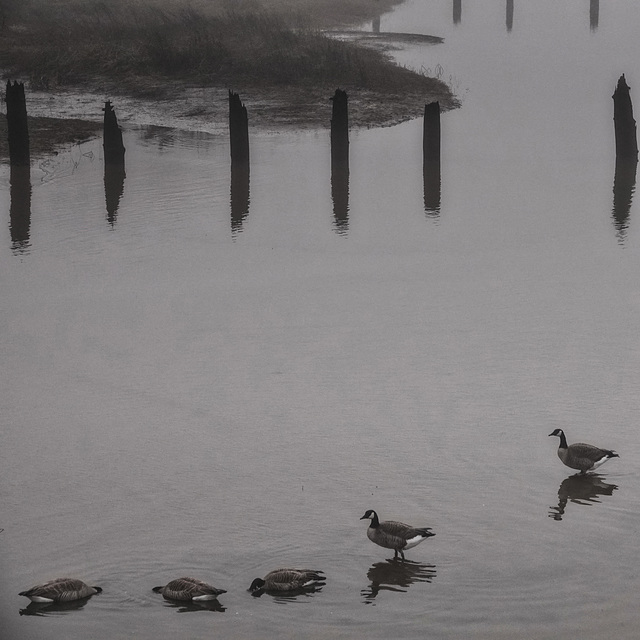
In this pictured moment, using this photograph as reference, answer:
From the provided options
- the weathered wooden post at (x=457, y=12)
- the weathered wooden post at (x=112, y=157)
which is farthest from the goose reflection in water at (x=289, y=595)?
the weathered wooden post at (x=457, y=12)

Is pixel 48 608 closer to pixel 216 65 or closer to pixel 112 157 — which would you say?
pixel 112 157

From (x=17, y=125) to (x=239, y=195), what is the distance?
559 cm

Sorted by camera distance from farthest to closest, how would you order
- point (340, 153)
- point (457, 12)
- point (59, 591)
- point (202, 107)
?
point (457, 12), point (202, 107), point (340, 153), point (59, 591)

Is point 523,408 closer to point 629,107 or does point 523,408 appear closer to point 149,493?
point 149,493

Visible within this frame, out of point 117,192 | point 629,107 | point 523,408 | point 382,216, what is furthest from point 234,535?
point 629,107

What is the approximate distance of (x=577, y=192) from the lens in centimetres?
2973

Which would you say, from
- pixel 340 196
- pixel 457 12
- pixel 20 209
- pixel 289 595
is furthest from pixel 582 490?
pixel 457 12

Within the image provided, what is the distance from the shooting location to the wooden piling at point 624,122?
29281 millimetres

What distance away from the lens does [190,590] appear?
10469 millimetres

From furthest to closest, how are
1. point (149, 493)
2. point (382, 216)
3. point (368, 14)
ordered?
point (368, 14)
point (382, 216)
point (149, 493)

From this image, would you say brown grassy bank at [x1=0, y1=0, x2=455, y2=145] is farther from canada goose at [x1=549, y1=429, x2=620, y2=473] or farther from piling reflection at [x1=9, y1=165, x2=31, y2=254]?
canada goose at [x1=549, y1=429, x2=620, y2=473]

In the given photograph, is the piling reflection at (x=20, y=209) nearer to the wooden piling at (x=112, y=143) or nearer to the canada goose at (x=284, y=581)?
the wooden piling at (x=112, y=143)

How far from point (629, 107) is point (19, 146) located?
1491cm

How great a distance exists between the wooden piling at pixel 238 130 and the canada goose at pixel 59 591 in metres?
20.2
